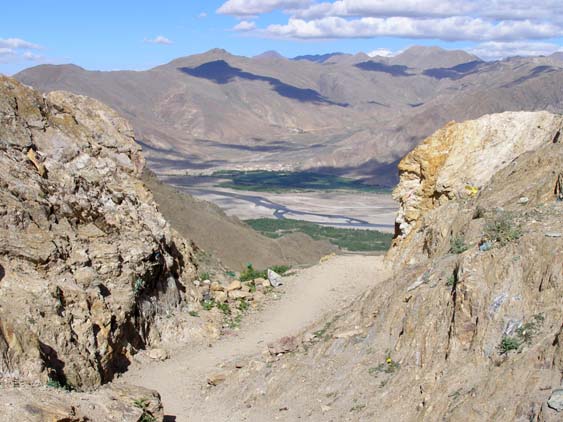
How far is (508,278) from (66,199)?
996 cm

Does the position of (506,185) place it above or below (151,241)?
above

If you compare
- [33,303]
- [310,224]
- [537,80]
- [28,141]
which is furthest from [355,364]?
[537,80]

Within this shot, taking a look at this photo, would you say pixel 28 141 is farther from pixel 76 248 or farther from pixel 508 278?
pixel 508 278

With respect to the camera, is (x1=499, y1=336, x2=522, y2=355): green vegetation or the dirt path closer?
(x1=499, y1=336, x2=522, y2=355): green vegetation

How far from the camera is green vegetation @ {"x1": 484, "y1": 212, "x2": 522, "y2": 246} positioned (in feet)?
38.4

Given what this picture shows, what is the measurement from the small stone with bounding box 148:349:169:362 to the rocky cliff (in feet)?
8.80

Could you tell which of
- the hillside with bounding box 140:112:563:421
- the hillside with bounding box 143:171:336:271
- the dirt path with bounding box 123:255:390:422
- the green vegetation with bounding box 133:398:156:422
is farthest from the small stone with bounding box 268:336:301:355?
the hillside with bounding box 143:171:336:271

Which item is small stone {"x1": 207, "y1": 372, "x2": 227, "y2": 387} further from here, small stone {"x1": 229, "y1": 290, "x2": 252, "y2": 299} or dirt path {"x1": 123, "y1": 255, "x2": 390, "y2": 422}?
small stone {"x1": 229, "y1": 290, "x2": 252, "y2": 299}

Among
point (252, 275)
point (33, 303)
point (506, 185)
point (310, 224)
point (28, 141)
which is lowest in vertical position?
point (310, 224)

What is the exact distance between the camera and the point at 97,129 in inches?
853

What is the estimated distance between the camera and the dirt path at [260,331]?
46.5ft

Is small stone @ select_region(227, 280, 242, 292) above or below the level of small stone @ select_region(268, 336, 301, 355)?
below

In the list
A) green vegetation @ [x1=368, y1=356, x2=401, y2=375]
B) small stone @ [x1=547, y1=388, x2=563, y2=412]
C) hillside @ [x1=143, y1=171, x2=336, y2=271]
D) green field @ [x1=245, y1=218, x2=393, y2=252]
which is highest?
small stone @ [x1=547, y1=388, x2=563, y2=412]

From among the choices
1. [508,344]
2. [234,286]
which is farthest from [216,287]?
[508,344]
